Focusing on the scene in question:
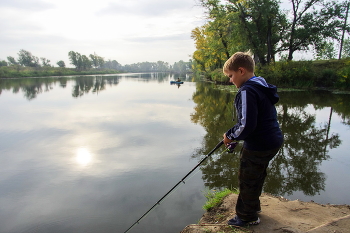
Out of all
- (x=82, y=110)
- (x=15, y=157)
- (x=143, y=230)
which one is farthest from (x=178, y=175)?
(x=82, y=110)

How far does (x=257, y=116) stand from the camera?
2352 millimetres

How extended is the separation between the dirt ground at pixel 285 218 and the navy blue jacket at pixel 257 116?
99 cm

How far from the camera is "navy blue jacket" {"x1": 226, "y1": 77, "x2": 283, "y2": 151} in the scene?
227 centimetres

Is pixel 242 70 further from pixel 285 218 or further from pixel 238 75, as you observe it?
pixel 285 218

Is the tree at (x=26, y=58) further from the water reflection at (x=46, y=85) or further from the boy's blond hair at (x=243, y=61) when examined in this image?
the boy's blond hair at (x=243, y=61)

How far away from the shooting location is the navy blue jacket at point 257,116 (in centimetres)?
227

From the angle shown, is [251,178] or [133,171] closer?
[251,178]

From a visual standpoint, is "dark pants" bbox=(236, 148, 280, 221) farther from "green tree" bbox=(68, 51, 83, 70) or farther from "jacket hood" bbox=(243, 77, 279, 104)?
"green tree" bbox=(68, 51, 83, 70)

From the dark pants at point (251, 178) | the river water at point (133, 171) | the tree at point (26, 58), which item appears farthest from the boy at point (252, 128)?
the tree at point (26, 58)

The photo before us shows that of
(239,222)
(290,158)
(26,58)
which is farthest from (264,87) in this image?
(26,58)

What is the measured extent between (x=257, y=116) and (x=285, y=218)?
1440mm

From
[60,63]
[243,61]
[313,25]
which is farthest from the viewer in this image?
[60,63]

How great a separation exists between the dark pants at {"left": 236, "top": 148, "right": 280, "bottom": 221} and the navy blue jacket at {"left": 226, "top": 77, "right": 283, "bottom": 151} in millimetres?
93

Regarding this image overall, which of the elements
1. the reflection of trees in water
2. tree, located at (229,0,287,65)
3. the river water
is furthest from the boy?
tree, located at (229,0,287,65)
